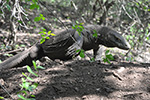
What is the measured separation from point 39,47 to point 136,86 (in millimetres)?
2620

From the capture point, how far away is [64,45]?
12.5ft

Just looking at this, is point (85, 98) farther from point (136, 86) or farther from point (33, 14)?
point (33, 14)

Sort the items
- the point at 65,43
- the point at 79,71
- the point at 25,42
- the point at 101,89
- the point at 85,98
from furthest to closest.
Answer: the point at 25,42 < the point at 65,43 < the point at 79,71 < the point at 101,89 < the point at 85,98

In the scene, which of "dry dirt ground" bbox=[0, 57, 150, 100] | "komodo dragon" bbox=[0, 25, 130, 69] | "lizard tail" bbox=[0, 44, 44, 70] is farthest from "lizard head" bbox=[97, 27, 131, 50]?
"lizard tail" bbox=[0, 44, 44, 70]

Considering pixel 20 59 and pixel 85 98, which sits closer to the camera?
pixel 85 98

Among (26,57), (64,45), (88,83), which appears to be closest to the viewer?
(88,83)

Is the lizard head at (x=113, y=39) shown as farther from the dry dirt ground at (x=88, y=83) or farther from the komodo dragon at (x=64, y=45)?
the dry dirt ground at (x=88, y=83)

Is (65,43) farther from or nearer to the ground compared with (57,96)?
farther from the ground

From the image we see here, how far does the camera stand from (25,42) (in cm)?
636

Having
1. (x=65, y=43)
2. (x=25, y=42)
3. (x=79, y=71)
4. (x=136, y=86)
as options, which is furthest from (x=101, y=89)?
(x=25, y=42)

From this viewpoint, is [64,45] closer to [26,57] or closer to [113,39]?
[26,57]

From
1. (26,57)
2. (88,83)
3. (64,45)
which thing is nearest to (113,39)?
(64,45)

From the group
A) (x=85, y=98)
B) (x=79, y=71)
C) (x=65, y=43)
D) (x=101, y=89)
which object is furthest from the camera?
(x=65, y=43)

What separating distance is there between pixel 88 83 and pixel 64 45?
5.46ft
